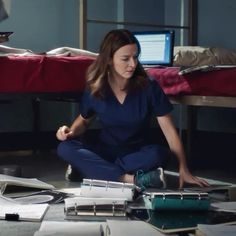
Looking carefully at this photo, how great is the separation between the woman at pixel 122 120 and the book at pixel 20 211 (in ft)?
1.52

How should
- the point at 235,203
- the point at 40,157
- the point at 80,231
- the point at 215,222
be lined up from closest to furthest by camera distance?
the point at 80,231, the point at 215,222, the point at 235,203, the point at 40,157

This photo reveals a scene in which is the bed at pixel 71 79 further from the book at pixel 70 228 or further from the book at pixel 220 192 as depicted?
the book at pixel 70 228

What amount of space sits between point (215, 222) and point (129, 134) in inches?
29.1

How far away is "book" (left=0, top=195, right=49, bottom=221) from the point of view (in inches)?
56.0

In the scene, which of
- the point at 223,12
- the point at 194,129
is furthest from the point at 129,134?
the point at 223,12

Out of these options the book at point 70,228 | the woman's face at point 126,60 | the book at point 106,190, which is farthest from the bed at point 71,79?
the book at point 70,228

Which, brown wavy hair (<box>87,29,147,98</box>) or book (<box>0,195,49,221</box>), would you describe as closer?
book (<box>0,195,49,221</box>)

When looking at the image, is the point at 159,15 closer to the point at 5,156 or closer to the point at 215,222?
the point at 5,156

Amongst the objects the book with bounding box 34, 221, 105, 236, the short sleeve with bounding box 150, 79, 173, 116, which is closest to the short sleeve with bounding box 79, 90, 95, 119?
the short sleeve with bounding box 150, 79, 173, 116

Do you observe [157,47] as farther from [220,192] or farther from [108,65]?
[220,192]

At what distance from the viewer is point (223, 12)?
330cm

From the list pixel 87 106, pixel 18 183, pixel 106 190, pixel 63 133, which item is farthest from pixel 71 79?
pixel 106 190

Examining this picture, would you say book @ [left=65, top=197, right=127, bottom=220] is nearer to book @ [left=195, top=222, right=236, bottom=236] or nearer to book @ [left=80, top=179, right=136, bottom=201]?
book @ [left=80, top=179, right=136, bottom=201]

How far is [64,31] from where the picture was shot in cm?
323
